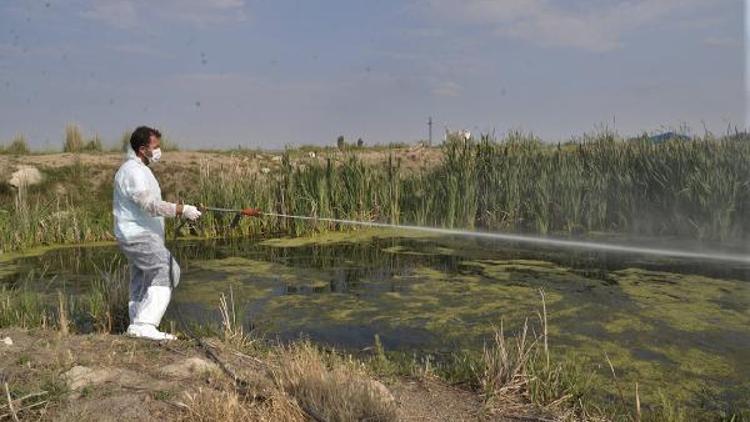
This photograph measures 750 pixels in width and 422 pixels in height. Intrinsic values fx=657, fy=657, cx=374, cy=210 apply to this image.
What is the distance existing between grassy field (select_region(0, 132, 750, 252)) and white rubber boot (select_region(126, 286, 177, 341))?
5.92 metres

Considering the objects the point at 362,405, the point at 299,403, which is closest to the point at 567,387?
the point at 362,405

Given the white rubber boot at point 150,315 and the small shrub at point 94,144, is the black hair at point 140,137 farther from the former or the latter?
the small shrub at point 94,144

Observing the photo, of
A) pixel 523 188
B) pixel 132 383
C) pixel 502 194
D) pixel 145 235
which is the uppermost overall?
pixel 523 188

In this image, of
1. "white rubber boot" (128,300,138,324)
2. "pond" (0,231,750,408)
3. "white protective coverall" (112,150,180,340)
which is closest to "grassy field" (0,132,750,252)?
"pond" (0,231,750,408)

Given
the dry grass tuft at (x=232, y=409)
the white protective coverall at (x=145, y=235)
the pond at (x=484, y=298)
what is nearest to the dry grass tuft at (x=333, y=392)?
the dry grass tuft at (x=232, y=409)

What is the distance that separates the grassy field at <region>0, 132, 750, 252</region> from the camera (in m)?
10.0

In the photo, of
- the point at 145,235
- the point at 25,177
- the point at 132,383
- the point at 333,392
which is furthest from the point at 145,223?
the point at 25,177

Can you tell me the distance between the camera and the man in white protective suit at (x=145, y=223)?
486 centimetres

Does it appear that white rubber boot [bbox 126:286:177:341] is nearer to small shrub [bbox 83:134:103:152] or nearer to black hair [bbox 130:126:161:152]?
black hair [bbox 130:126:161:152]

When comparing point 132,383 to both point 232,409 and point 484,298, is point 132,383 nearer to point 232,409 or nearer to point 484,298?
point 232,409

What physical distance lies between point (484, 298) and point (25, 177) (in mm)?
10213

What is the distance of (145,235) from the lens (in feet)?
16.5

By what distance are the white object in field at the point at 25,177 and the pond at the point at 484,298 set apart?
3531 mm

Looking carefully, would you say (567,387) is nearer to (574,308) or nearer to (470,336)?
(470,336)
